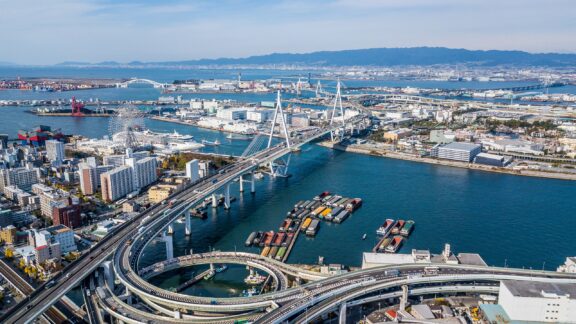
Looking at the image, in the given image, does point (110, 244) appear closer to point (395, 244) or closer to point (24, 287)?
point (24, 287)

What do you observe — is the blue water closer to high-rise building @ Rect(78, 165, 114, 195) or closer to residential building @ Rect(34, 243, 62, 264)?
residential building @ Rect(34, 243, 62, 264)

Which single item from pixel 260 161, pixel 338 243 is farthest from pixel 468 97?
pixel 338 243

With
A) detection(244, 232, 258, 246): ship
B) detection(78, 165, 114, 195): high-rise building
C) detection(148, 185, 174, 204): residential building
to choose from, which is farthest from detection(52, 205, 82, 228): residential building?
detection(244, 232, 258, 246): ship

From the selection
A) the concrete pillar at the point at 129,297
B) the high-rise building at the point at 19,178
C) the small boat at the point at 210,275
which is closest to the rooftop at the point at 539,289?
the small boat at the point at 210,275

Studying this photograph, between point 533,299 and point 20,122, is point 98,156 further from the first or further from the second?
point 533,299

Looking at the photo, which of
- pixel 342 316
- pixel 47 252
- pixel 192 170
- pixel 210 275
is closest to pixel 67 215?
pixel 47 252
